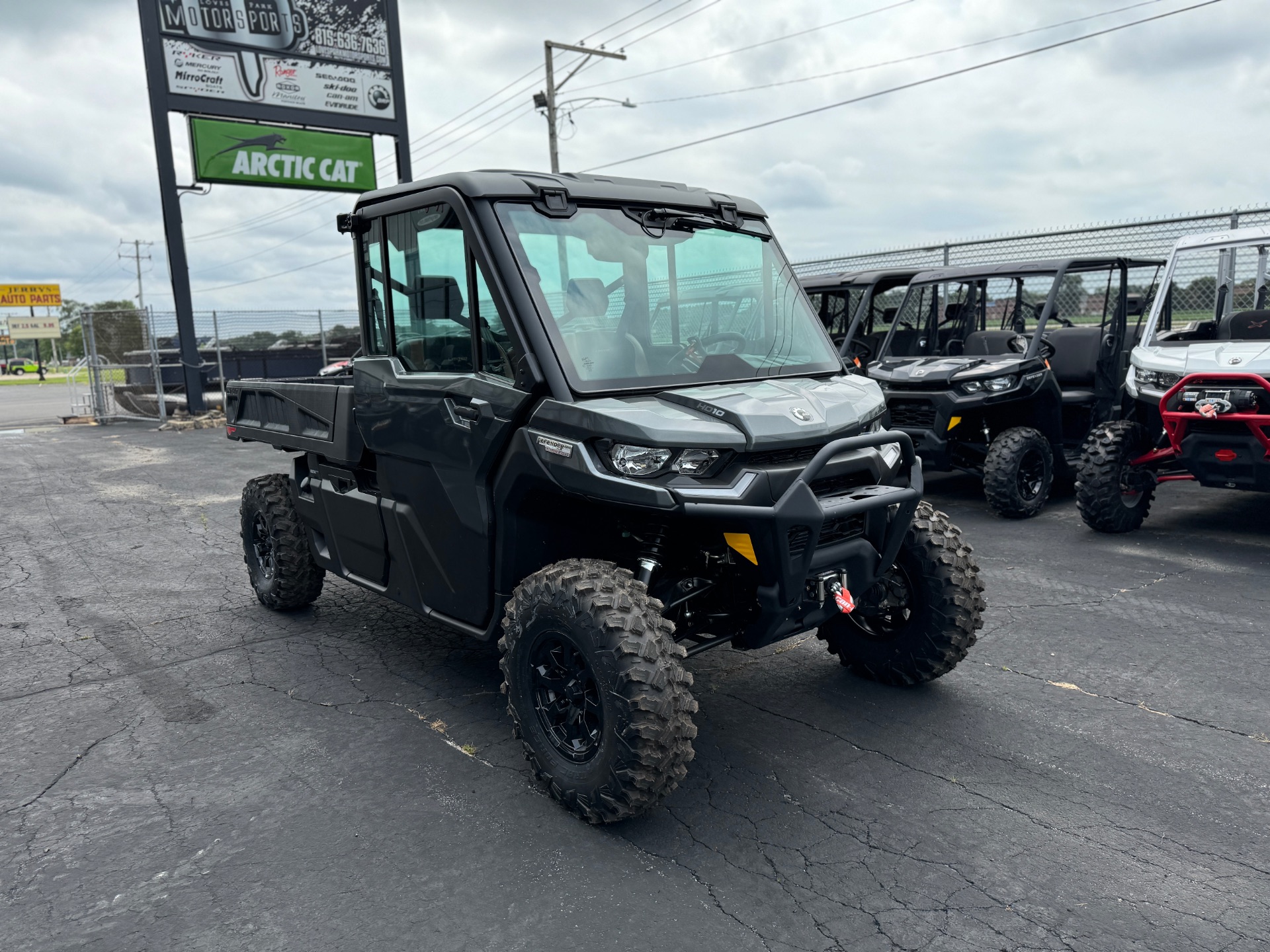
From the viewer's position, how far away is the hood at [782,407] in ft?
10.5

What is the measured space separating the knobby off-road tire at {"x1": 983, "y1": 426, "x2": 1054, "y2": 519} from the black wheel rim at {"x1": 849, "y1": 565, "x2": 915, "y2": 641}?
13.3ft

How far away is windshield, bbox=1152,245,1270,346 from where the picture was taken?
7164 millimetres

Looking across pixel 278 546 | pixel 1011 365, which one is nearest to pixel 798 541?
pixel 278 546

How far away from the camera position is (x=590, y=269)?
12.0ft

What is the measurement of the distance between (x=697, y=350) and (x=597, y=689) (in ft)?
4.64

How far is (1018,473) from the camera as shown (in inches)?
313

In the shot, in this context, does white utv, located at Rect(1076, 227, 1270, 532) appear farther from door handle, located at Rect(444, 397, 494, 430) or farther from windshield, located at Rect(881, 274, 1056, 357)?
door handle, located at Rect(444, 397, 494, 430)

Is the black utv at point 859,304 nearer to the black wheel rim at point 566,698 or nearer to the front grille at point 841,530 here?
the front grille at point 841,530

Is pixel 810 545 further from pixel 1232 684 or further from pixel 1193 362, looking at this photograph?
pixel 1193 362

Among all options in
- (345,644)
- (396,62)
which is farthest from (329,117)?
(345,644)

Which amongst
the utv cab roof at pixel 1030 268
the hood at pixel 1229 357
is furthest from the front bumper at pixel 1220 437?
the utv cab roof at pixel 1030 268

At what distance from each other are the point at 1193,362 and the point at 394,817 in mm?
6302

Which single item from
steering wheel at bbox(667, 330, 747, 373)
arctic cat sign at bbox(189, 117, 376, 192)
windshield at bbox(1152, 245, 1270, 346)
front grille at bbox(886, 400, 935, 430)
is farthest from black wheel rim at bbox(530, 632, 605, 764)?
arctic cat sign at bbox(189, 117, 376, 192)

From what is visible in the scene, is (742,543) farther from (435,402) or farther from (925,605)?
(435,402)
